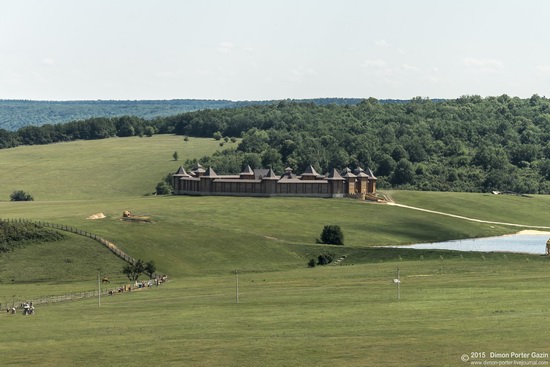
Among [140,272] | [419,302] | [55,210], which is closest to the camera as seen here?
[419,302]

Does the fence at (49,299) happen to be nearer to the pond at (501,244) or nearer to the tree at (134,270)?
the tree at (134,270)

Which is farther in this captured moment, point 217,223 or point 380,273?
point 217,223

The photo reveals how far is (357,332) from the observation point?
6219 centimetres

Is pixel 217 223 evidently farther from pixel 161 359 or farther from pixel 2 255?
pixel 161 359

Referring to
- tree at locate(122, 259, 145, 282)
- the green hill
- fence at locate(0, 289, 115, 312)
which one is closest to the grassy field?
the green hill

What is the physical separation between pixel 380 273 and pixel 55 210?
77164 mm

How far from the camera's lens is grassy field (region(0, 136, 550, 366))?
189ft

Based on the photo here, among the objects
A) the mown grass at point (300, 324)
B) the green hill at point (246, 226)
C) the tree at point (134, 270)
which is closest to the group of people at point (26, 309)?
the mown grass at point (300, 324)

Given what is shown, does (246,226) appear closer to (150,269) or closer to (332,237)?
(332,237)

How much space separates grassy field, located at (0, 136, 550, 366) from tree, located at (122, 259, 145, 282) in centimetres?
96

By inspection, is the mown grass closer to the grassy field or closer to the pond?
the grassy field

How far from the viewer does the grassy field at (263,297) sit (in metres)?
57.8

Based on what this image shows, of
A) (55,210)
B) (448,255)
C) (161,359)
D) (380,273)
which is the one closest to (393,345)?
(161,359)

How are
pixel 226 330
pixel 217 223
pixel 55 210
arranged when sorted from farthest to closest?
pixel 55 210
pixel 217 223
pixel 226 330
